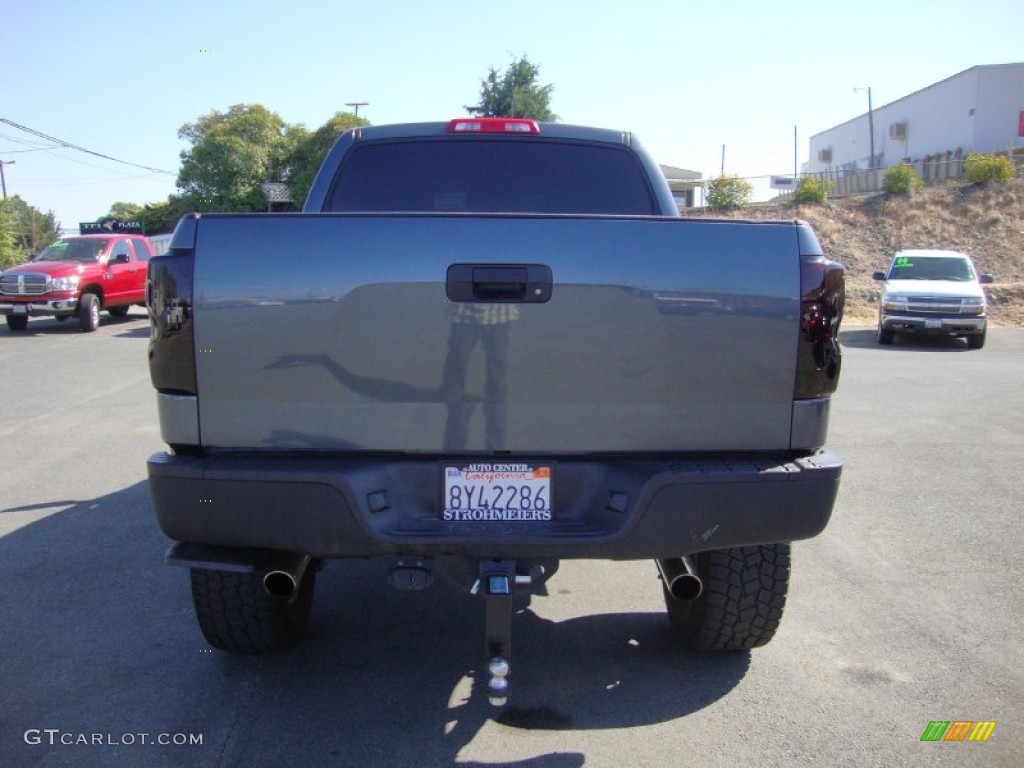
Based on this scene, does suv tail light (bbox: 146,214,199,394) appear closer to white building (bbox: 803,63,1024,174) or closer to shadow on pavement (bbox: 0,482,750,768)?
Answer: shadow on pavement (bbox: 0,482,750,768)

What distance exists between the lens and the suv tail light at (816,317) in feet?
9.61

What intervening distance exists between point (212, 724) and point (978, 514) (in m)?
5.01

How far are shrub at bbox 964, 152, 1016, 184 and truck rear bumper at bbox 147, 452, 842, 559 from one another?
40.3 m

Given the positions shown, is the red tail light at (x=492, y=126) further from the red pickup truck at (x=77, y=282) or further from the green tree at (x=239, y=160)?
the green tree at (x=239, y=160)

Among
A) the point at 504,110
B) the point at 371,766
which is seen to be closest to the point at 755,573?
the point at 371,766

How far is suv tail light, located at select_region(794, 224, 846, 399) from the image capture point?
2.93m

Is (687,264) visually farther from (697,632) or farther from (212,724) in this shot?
(212,724)

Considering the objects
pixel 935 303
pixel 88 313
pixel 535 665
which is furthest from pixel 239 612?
Result: pixel 935 303

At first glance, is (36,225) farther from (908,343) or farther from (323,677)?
(323,677)

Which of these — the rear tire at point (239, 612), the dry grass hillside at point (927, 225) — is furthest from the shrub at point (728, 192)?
the rear tire at point (239, 612)

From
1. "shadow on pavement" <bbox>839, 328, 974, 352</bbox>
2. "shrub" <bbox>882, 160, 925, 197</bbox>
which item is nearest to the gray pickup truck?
"shadow on pavement" <bbox>839, 328, 974, 352</bbox>

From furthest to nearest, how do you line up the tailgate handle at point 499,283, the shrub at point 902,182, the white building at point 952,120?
the white building at point 952,120 < the shrub at point 902,182 < the tailgate handle at point 499,283

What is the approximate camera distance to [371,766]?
3035mm

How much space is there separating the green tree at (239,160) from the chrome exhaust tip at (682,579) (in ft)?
139
